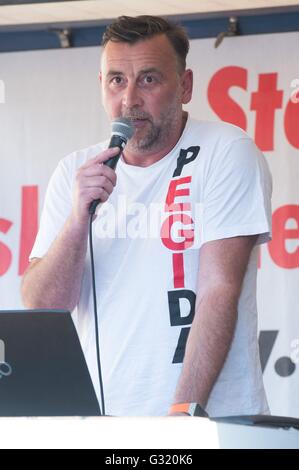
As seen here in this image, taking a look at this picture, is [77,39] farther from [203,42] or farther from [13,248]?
[13,248]

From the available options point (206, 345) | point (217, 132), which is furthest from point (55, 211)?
point (206, 345)

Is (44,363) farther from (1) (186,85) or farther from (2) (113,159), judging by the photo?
(1) (186,85)

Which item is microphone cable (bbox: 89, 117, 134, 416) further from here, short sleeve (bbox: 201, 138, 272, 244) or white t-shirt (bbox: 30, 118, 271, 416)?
short sleeve (bbox: 201, 138, 272, 244)

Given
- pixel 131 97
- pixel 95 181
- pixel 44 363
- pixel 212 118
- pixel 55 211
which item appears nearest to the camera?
pixel 44 363

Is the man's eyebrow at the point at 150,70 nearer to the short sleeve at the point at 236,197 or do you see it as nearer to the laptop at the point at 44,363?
the short sleeve at the point at 236,197

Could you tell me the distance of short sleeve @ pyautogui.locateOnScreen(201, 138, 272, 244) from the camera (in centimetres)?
230

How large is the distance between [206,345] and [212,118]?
71.6 inches

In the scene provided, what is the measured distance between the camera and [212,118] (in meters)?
3.82

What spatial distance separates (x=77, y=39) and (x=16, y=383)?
2.53 meters

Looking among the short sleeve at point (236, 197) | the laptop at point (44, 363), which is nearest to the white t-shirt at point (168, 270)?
the short sleeve at point (236, 197)

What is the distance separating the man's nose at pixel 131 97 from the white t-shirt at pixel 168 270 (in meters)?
0.18

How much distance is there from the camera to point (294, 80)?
3.73 metres

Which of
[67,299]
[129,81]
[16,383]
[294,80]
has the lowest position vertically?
[16,383]
